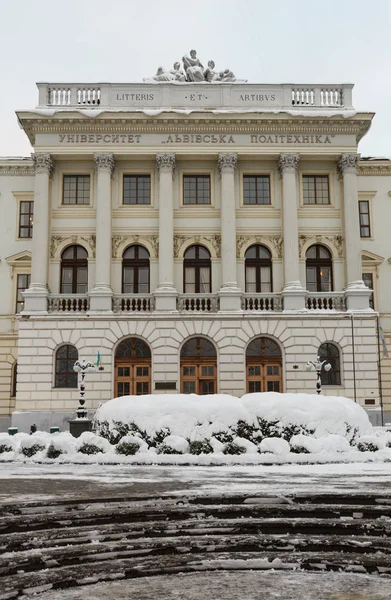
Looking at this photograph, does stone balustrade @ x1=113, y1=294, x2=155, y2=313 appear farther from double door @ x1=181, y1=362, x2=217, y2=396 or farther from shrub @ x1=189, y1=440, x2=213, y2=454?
shrub @ x1=189, y1=440, x2=213, y2=454

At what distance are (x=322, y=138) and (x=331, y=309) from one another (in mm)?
9279

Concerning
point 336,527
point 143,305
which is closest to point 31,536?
point 336,527

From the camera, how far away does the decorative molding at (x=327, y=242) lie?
119 feet

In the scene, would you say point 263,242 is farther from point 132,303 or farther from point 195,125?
Result: point 132,303

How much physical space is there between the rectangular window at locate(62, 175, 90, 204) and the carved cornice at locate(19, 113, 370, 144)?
258 centimetres

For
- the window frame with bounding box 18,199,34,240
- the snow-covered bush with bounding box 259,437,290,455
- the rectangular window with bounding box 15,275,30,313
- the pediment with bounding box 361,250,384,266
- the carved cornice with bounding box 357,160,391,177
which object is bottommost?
the snow-covered bush with bounding box 259,437,290,455

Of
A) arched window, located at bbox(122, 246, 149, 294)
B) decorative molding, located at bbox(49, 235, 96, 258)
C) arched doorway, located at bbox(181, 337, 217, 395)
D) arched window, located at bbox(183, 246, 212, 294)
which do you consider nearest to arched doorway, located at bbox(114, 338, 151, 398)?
arched doorway, located at bbox(181, 337, 217, 395)

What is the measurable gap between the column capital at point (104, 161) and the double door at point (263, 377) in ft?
42.1

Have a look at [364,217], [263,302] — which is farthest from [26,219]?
[364,217]

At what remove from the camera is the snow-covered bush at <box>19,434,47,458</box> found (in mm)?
19906

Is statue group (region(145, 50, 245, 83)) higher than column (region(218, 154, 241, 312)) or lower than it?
higher

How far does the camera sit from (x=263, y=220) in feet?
120

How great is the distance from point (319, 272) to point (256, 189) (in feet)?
18.9

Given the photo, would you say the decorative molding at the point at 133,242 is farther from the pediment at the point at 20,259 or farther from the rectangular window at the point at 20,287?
the rectangular window at the point at 20,287
